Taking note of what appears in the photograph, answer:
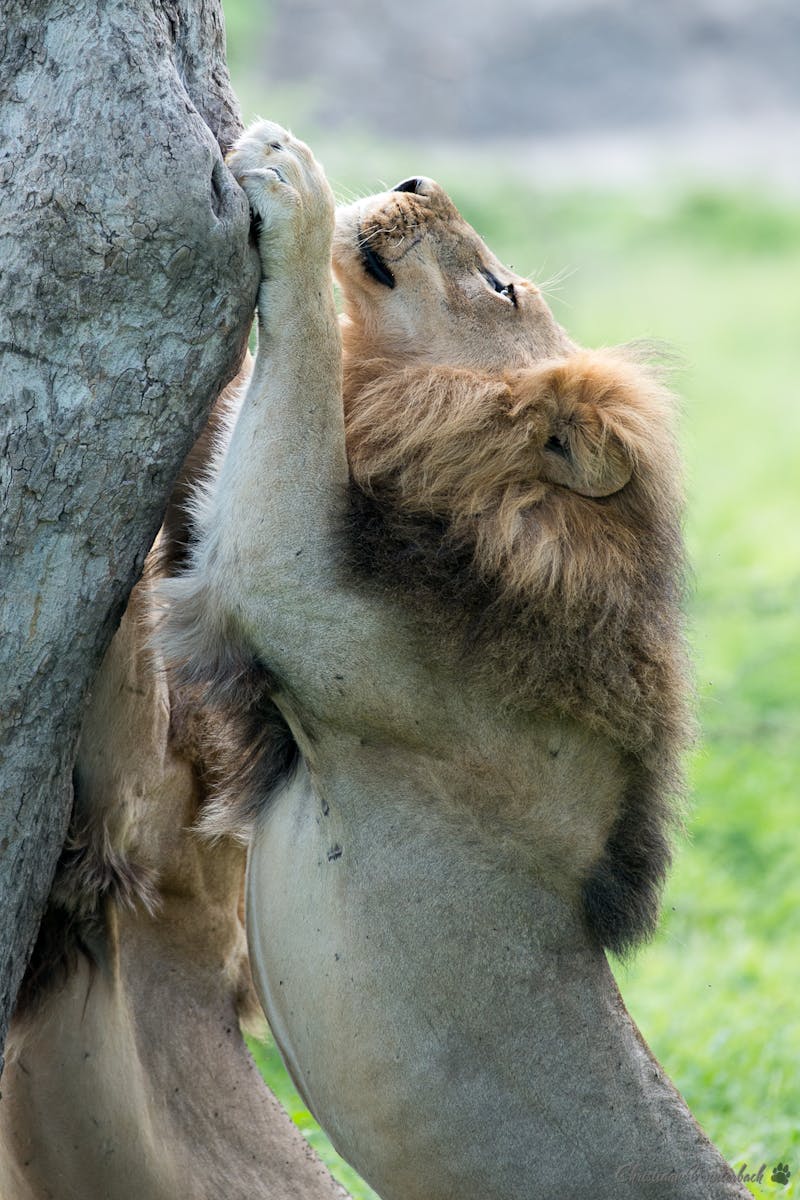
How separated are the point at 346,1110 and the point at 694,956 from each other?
2998mm

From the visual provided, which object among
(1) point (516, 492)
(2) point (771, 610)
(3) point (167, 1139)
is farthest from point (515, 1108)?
(2) point (771, 610)

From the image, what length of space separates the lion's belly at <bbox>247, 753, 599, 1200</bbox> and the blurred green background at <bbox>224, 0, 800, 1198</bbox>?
0.43 meters

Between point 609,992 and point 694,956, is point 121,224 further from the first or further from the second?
point 694,956

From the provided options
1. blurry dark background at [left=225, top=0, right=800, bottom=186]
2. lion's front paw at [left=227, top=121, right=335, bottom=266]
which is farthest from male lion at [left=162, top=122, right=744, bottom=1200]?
blurry dark background at [left=225, top=0, right=800, bottom=186]

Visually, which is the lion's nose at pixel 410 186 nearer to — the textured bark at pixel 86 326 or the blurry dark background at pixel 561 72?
the textured bark at pixel 86 326

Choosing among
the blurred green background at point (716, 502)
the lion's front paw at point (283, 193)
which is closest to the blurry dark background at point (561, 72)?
the blurred green background at point (716, 502)

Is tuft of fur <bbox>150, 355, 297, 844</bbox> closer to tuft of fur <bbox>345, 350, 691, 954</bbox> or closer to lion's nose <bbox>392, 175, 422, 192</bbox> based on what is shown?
tuft of fur <bbox>345, 350, 691, 954</bbox>

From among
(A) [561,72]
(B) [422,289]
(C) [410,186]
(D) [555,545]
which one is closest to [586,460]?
(D) [555,545]

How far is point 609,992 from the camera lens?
114 inches

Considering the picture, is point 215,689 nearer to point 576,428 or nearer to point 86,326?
point 86,326

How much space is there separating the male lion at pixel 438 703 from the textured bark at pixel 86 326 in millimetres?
150

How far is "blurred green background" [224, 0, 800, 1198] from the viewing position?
15.3 ft

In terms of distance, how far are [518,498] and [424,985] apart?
2.86 feet

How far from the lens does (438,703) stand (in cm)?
272
